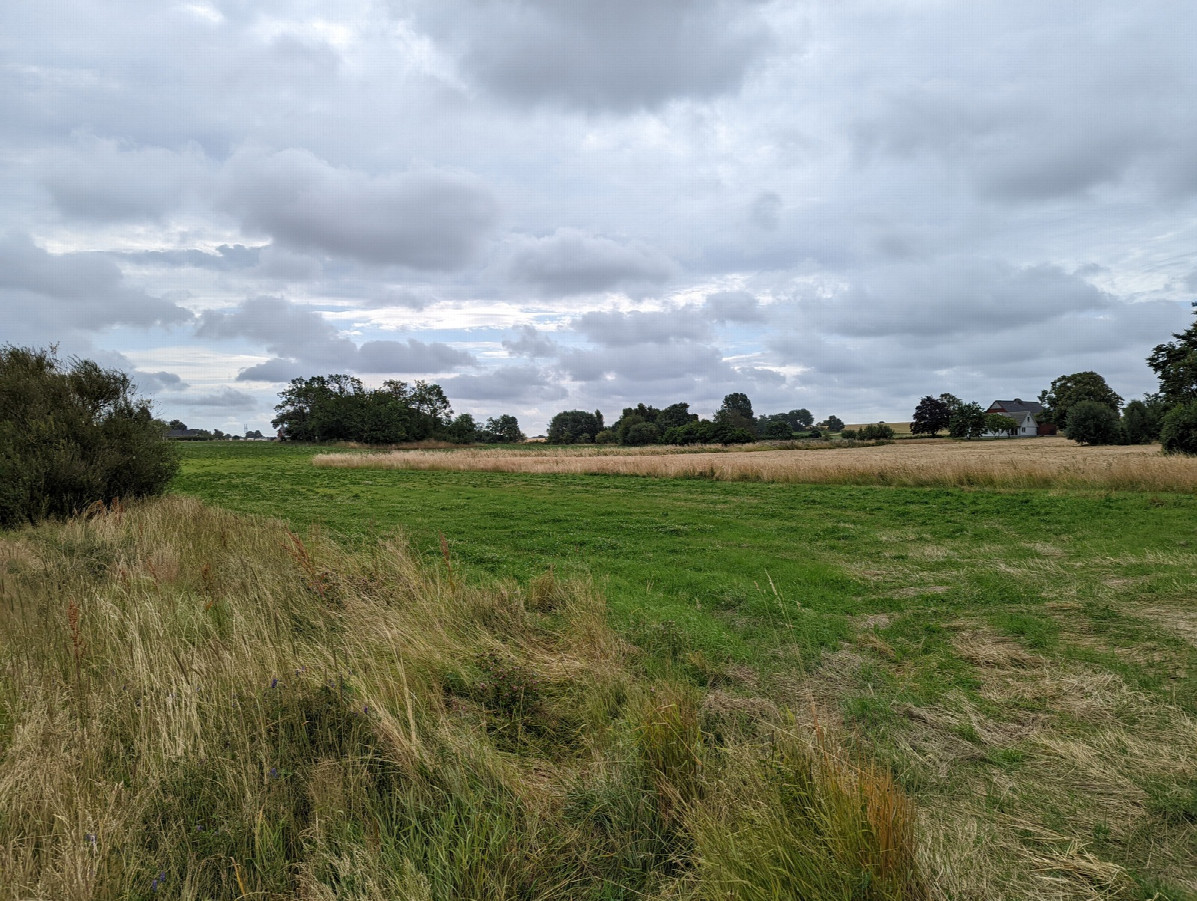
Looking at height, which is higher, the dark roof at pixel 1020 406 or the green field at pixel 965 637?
the dark roof at pixel 1020 406

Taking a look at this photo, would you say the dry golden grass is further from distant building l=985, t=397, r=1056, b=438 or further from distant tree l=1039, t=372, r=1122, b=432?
distant building l=985, t=397, r=1056, b=438

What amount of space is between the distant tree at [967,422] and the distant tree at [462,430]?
89.1 meters

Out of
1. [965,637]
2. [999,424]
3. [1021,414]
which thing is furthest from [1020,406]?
[965,637]

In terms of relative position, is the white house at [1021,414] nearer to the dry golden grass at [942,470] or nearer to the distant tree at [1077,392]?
the distant tree at [1077,392]

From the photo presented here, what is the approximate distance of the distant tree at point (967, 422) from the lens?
9288 centimetres

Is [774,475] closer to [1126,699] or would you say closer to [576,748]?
[1126,699]

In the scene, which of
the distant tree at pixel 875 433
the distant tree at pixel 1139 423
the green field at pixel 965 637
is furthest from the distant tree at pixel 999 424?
the green field at pixel 965 637

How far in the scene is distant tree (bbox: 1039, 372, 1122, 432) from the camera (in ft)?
263

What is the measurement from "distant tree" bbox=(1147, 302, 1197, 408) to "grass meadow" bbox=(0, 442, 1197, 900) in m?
35.7

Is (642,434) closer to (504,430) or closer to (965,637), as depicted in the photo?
(504,430)

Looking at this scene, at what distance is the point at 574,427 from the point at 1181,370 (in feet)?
406

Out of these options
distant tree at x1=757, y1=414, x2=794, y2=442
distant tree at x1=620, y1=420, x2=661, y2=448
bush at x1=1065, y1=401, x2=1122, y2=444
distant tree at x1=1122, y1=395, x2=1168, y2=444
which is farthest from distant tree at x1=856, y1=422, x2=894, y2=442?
distant tree at x1=620, y1=420, x2=661, y2=448

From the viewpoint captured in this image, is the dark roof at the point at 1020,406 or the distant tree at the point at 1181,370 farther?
the dark roof at the point at 1020,406

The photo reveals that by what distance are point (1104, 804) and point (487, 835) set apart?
3883 mm
